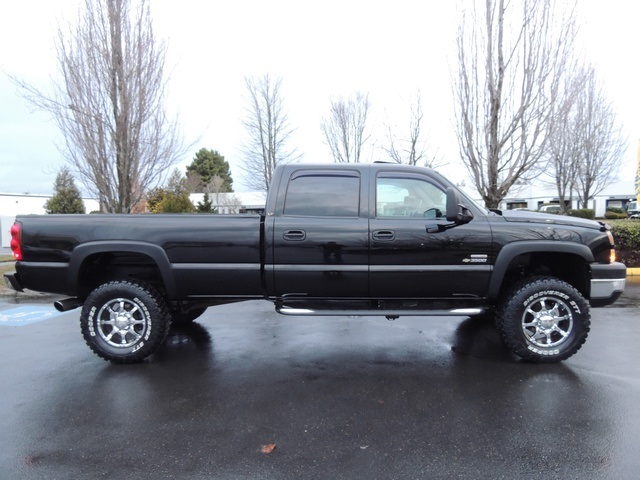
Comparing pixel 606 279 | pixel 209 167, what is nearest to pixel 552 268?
pixel 606 279

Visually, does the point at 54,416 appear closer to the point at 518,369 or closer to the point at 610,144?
the point at 518,369

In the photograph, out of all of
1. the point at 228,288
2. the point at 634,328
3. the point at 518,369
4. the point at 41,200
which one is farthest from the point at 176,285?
the point at 41,200

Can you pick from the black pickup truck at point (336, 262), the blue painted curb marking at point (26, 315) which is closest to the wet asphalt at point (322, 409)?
the black pickup truck at point (336, 262)

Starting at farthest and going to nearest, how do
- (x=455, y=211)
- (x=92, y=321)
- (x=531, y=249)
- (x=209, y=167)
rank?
(x=209, y=167) < (x=92, y=321) < (x=531, y=249) < (x=455, y=211)

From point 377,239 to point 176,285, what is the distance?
7.06 feet

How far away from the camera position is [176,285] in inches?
163

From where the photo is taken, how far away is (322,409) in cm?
321

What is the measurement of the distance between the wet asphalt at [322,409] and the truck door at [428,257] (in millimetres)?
810

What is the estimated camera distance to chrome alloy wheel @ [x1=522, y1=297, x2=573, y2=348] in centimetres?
406

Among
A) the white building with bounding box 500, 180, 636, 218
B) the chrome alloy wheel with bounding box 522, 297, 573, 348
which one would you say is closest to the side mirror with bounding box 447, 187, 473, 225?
the chrome alloy wheel with bounding box 522, 297, 573, 348

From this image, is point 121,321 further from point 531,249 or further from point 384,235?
point 531,249

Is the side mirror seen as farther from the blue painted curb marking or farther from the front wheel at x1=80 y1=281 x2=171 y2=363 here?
the blue painted curb marking

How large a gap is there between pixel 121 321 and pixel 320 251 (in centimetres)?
225

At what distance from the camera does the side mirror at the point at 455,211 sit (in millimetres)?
3809
